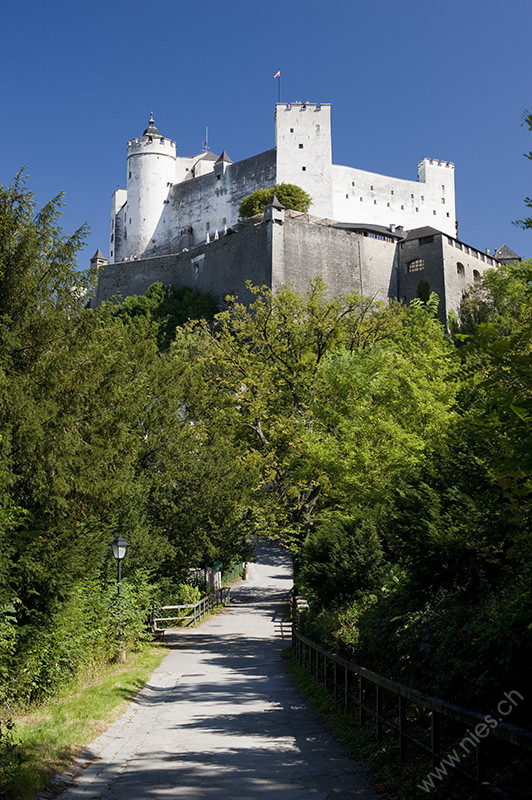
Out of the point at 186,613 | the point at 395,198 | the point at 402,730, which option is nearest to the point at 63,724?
the point at 402,730

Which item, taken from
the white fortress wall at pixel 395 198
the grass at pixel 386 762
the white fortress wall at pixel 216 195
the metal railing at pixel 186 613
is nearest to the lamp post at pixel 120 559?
the metal railing at pixel 186 613

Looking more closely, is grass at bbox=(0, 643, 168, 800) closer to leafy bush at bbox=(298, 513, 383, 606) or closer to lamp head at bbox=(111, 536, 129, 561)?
lamp head at bbox=(111, 536, 129, 561)

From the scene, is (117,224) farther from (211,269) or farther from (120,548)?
(120,548)

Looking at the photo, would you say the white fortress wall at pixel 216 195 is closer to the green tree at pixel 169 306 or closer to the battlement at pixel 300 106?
the battlement at pixel 300 106

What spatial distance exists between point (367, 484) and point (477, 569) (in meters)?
10.9

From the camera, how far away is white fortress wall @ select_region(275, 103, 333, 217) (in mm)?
75562

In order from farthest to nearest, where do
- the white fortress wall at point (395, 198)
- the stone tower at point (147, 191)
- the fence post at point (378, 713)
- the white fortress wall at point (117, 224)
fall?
1. the white fortress wall at point (117, 224)
2. the stone tower at point (147, 191)
3. the white fortress wall at point (395, 198)
4. the fence post at point (378, 713)

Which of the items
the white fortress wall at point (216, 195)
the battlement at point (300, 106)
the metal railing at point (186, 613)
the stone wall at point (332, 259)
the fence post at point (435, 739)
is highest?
the battlement at point (300, 106)

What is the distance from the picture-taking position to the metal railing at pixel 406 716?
429 centimetres

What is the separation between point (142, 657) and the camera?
52.8 feet

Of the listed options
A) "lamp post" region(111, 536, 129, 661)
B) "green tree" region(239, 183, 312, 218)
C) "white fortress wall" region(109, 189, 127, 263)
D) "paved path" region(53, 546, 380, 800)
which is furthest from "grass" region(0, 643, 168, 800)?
"white fortress wall" region(109, 189, 127, 263)

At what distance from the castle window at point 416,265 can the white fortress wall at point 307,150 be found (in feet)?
41.0

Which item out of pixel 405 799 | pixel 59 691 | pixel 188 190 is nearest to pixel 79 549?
pixel 59 691

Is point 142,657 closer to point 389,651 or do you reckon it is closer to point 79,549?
point 79,549
